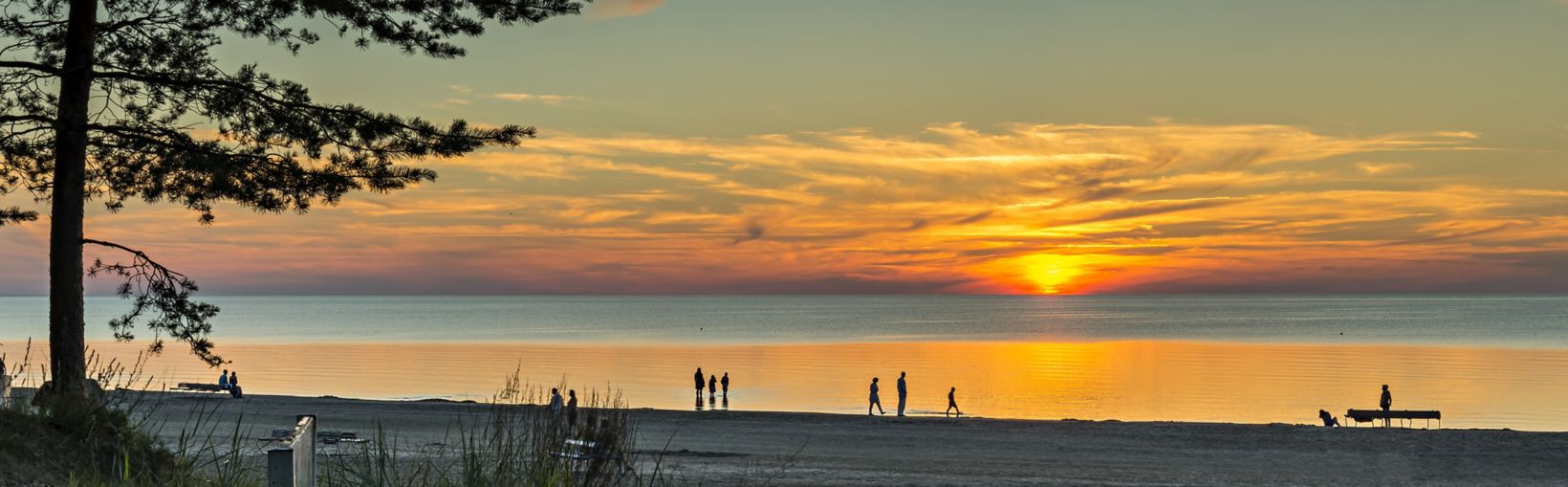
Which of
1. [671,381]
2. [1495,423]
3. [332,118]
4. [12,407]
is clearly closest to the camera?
[12,407]

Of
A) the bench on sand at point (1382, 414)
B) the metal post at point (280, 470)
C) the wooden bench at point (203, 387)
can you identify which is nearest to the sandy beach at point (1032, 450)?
the bench on sand at point (1382, 414)

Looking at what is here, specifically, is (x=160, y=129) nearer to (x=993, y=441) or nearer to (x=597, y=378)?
(x=993, y=441)

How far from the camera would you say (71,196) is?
1355 cm

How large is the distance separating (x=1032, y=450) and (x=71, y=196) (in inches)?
663

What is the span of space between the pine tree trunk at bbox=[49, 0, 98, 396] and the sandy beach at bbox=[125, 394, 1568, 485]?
248 cm

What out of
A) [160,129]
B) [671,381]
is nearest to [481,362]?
[671,381]

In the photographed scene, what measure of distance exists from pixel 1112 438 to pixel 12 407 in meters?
20.8

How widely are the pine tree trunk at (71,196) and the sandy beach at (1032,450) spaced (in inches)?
97.8

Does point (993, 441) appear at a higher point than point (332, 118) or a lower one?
lower

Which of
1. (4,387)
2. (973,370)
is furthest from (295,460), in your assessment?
(973,370)

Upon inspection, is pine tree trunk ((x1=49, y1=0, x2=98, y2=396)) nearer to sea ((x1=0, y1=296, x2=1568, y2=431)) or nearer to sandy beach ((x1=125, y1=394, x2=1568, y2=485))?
sandy beach ((x1=125, y1=394, x2=1568, y2=485))

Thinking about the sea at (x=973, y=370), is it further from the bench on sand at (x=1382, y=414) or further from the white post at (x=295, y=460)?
the white post at (x=295, y=460)

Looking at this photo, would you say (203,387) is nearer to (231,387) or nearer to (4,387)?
(231,387)

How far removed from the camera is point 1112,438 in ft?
83.6
